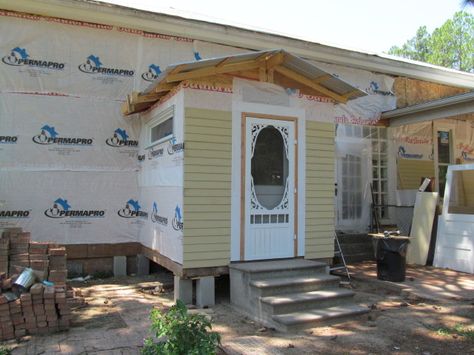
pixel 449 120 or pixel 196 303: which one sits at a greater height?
pixel 449 120

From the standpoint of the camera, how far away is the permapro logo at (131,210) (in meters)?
8.38

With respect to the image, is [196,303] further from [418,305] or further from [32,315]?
[418,305]

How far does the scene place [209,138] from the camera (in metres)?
6.30

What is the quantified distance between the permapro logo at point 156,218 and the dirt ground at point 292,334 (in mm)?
1166

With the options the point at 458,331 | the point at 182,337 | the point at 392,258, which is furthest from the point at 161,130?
the point at 458,331

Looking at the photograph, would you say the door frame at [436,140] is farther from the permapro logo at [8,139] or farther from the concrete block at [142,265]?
the permapro logo at [8,139]

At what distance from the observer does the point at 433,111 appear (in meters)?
9.88

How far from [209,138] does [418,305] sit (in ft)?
12.5

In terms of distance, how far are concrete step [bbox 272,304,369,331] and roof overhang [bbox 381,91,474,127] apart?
5.52 metres

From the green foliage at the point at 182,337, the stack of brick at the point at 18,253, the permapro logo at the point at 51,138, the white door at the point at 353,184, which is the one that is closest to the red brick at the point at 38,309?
the stack of brick at the point at 18,253

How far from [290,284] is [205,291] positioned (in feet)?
4.07

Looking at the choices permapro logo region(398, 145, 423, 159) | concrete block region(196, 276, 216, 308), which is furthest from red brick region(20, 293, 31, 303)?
permapro logo region(398, 145, 423, 159)

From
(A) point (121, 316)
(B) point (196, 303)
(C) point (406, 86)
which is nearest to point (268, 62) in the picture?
(B) point (196, 303)

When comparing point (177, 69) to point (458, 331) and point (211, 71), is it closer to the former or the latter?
point (211, 71)
